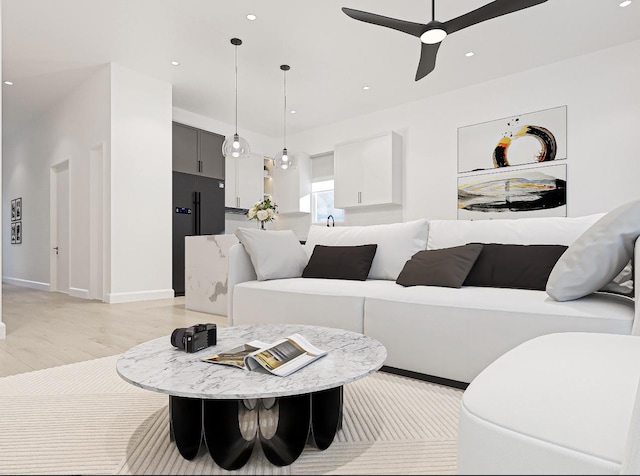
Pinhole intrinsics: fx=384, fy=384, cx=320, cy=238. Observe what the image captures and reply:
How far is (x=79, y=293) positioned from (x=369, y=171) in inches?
170

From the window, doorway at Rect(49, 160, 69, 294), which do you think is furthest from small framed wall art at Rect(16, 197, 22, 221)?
the window

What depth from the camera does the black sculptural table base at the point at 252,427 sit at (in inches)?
40.7

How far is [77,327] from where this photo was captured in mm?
3082

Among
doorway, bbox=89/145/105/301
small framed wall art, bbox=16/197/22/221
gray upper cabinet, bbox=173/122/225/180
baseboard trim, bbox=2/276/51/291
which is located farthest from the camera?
small framed wall art, bbox=16/197/22/221

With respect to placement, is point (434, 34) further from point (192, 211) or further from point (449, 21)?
point (192, 211)

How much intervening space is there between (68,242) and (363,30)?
4.88 meters

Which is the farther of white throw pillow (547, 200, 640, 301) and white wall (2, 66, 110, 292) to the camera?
white wall (2, 66, 110, 292)

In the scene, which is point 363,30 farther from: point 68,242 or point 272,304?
point 68,242

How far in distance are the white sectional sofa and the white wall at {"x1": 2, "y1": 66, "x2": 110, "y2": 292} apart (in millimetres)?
3399

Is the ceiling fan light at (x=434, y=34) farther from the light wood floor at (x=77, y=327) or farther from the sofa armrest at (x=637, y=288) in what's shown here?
the light wood floor at (x=77, y=327)

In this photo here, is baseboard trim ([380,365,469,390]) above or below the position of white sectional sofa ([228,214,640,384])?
below

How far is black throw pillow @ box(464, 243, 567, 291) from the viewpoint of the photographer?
2027mm

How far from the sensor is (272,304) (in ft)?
7.98

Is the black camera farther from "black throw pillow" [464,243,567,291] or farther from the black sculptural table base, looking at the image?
"black throw pillow" [464,243,567,291]
